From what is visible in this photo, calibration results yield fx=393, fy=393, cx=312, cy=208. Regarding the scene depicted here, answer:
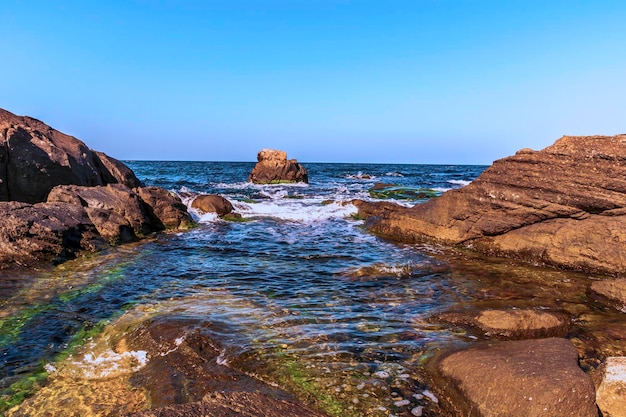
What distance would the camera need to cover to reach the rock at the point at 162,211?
17359 millimetres

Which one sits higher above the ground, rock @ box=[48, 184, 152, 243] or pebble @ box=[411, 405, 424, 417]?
rock @ box=[48, 184, 152, 243]

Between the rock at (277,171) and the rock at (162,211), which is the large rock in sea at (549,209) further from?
the rock at (277,171)

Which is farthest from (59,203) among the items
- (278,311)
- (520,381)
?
(520,381)

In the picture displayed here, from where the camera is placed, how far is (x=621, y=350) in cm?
614

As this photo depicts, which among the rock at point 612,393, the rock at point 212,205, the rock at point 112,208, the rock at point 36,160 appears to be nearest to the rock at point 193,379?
the rock at point 612,393

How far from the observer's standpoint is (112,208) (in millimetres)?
15078

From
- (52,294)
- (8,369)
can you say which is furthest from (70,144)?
(8,369)

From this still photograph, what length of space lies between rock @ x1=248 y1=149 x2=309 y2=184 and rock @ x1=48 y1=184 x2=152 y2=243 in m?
33.5

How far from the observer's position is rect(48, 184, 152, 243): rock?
46.2ft

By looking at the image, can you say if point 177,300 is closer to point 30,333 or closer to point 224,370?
point 30,333

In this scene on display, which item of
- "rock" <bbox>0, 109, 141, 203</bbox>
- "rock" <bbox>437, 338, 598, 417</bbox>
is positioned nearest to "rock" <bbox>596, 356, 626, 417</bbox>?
"rock" <bbox>437, 338, 598, 417</bbox>

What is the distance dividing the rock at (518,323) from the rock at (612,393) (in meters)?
1.94

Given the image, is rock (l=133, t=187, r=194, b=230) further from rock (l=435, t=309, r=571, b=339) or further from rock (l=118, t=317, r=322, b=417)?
rock (l=435, t=309, r=571, b=339)

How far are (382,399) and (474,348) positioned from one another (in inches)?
74.8
